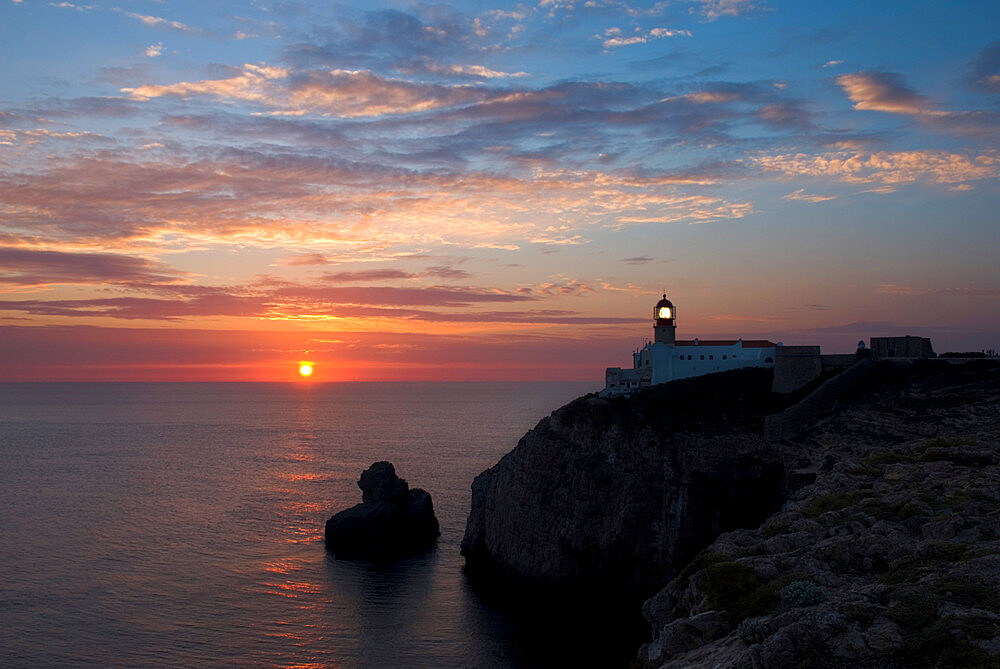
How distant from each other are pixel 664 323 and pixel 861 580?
63460 mm

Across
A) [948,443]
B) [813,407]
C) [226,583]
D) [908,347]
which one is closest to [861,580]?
[948,443]

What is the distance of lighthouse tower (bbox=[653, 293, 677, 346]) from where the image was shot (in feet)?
259

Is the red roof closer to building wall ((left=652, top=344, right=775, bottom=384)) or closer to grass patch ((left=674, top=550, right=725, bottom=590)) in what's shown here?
building wall ((left=652, top=344, right=775, bottom=384))

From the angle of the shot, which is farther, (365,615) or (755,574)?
(365,615)

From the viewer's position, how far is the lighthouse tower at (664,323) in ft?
259

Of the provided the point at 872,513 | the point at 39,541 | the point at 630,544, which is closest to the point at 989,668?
the point at 872,513

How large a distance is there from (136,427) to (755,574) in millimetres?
199872

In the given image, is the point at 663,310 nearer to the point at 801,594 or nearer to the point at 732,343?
the point at 732,343

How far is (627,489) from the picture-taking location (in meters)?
51.0

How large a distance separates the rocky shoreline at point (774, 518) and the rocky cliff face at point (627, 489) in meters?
0.13

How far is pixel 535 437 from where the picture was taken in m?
58.4

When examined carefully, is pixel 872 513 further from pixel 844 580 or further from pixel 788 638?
pixel 788 638

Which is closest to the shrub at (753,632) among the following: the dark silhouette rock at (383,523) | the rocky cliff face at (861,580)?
the rocky cliff face at (861,580)

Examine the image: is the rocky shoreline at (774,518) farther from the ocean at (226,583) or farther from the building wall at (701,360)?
the ocean at (226,583)
